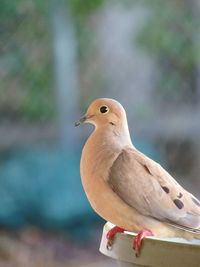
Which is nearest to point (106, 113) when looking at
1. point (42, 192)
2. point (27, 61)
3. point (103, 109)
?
point (103, 109)

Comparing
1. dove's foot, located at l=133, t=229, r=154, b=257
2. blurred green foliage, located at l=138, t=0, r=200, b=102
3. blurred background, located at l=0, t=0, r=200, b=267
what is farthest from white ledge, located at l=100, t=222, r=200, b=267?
blurred green foliage, located at l=138, t=0, r=200, b=102

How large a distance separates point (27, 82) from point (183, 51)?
0.50 m

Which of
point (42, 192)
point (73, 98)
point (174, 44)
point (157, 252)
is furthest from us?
point (174, 44)

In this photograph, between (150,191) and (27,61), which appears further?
(27,61)

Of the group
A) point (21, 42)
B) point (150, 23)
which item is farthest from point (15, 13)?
point (150, 23)

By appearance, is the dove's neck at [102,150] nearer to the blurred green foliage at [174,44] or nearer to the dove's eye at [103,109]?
the dove's eye at [103,109]

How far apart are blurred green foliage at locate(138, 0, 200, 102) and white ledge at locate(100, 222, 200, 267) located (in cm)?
143

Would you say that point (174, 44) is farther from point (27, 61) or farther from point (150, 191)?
point (150, 191)

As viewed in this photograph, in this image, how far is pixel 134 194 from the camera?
0.88 meters

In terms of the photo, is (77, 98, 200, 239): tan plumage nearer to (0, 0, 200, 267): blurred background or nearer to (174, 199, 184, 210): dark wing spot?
(174, 199, 184, 210): dark wing spot

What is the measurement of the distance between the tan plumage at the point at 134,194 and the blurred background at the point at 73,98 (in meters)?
1.09

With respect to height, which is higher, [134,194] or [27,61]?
[27,61]

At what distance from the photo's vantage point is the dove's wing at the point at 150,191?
875 millimetres

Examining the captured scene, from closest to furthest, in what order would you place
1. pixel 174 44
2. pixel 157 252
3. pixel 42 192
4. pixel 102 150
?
pixel 157 252 → pixel 102 150 → pixel 42 192 → pixel 174 44
